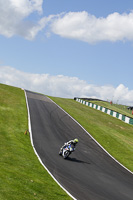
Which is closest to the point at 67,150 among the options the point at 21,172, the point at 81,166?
the point at 81,166

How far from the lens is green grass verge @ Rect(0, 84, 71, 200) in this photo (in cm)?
1040

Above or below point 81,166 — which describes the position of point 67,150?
above

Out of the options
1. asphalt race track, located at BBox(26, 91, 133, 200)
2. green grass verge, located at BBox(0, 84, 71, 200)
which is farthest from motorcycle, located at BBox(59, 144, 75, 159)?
green grass verge, located at BBox(0, 84, 71, 200)

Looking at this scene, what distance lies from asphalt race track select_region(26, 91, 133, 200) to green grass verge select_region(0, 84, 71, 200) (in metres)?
0.92

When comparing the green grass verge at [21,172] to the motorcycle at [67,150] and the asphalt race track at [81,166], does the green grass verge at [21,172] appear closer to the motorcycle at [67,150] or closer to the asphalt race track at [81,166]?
the asphalt race track at [81,166]

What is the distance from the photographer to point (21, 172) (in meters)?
13.4

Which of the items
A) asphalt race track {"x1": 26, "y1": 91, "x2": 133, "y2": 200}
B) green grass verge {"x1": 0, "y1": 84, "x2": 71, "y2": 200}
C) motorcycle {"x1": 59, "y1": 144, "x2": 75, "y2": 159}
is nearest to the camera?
green grass verge {"x1": 0, "y1": 84, "x2": 71, "y2": 200}

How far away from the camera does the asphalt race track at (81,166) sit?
46.2 ft

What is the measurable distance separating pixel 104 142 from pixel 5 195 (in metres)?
19.8

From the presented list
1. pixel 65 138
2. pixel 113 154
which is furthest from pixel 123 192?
pixel 65 138

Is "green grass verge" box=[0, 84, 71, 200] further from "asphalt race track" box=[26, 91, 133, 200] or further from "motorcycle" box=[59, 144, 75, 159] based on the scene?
"motorcycle" box=[59, 144, 75, 159]

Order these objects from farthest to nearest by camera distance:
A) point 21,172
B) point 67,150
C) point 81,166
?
point 67,150
point 81,166
point 21,172

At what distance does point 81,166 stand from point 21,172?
6.19 meters

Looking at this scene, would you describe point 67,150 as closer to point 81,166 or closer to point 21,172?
point 81,166
